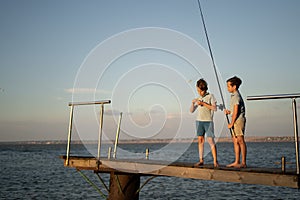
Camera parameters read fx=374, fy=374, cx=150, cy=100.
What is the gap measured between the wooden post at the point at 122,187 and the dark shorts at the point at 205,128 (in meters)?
2.59

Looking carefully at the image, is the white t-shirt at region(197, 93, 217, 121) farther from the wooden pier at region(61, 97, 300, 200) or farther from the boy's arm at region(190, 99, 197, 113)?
the wooden pier at region(61, 97, 300, 200)

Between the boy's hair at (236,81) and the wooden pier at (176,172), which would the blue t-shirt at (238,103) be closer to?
the boy's hair at (236,81)

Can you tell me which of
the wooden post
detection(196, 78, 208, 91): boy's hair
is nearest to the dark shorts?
detection(196, 78, 208, 91): boy's hair

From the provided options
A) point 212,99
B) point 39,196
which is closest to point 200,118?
point 212,99

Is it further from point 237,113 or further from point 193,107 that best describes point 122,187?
point 237,113

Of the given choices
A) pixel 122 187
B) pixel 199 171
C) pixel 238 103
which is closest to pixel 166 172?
pixel 199 171

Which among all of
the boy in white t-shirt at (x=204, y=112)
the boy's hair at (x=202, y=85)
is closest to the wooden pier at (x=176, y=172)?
the boy in white t-shirt at (x=204, y=112)

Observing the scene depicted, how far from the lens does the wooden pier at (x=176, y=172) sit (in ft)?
22.1

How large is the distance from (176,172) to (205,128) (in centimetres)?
113

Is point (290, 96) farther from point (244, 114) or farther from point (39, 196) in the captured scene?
point (39, 196)

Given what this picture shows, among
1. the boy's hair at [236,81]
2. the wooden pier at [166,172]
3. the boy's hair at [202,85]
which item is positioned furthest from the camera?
the boy's hair at [202,85]

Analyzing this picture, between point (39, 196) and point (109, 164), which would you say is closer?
point (109, 164)

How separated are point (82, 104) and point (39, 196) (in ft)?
59.1

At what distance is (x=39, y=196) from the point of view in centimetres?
2506
